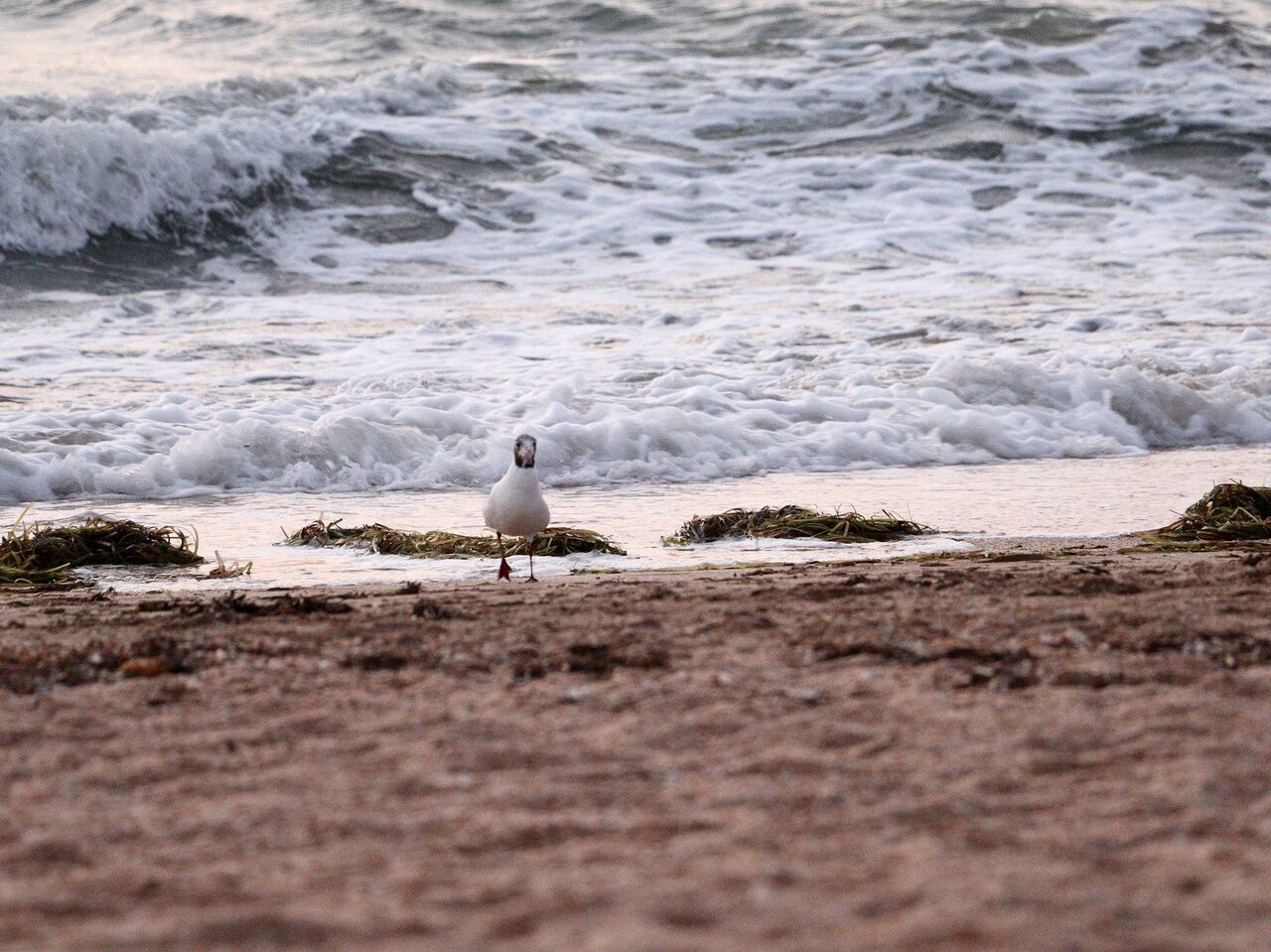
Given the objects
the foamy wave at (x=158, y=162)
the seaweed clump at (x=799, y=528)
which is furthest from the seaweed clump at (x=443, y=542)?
the foamy wave at (x=158, y=162)

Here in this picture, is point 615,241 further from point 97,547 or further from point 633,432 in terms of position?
point 97,547

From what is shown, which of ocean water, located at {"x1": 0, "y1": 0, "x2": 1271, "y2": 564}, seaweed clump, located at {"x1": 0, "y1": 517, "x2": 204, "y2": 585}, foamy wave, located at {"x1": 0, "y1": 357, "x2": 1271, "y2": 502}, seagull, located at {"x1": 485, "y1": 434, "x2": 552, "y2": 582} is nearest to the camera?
seagull, located at {"x1": 485, "y1": 434, "x2": 552, "y2": 582}

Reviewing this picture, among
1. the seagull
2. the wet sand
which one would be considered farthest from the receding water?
the wet sand

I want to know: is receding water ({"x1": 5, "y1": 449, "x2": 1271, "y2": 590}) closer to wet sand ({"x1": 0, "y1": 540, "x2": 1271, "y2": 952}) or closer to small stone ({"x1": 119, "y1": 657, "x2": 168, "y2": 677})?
wet sand ({"x1": 0, "y1": 540, "x2": 1271, "y2": 952})

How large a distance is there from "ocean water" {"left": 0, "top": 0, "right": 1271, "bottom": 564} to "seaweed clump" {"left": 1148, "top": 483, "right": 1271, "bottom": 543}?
60.0 inches

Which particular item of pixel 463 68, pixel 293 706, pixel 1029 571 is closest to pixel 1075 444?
pixel 1029 571

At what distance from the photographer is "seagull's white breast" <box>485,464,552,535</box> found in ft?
14.4

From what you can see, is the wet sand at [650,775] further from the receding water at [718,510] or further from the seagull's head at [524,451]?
the receding water at [718,510]

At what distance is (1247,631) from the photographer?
294 cm

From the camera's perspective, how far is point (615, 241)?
12.3m

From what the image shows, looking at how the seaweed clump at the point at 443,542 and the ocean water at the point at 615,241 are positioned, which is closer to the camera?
the seaweed clump at the point at 443,542

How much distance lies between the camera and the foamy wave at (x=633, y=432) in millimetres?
6383

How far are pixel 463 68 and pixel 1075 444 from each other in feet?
35.9

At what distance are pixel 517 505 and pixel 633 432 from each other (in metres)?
2.54
